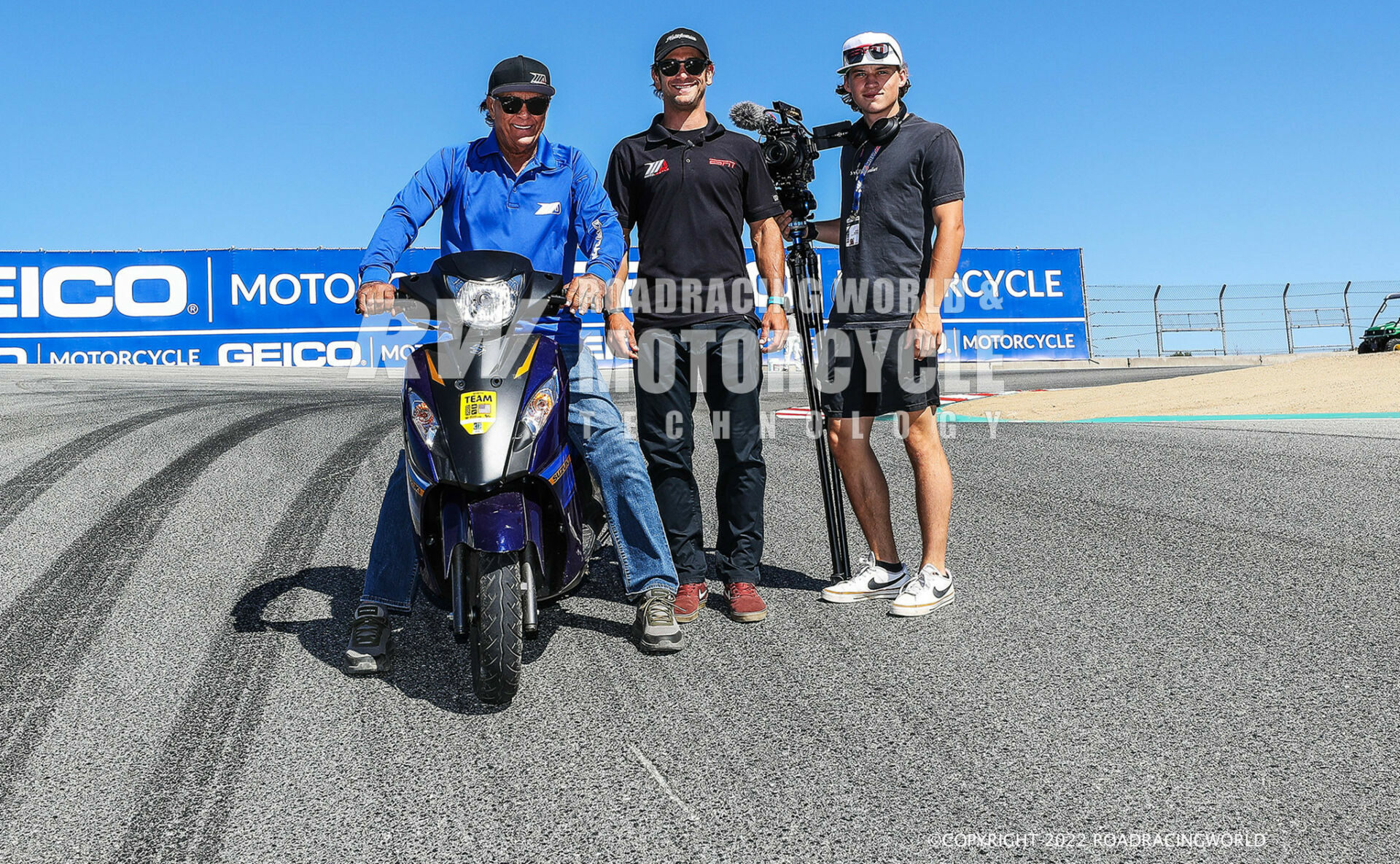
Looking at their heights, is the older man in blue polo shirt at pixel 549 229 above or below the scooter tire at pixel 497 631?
above

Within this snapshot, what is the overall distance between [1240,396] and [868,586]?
8466 mm

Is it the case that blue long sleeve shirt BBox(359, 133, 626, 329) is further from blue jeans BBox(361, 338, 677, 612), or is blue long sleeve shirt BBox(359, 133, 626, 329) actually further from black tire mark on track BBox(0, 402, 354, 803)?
black tire mark on track BBox(0, 402, 354, 803)

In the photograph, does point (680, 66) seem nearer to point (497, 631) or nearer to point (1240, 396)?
point (497, 631)

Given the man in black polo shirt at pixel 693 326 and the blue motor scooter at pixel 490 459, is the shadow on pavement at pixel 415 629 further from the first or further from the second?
the man in black polo shirt at pixel 693 326

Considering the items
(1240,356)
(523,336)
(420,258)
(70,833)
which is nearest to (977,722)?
(523,336)

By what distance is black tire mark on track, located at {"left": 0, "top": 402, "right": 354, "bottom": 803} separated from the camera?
2.36 metres

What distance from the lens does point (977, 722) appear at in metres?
2.30

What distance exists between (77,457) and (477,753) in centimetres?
466

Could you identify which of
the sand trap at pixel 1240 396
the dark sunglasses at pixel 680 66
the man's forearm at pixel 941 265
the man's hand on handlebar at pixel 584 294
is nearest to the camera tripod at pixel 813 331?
the man's forearm at pixel 941 265

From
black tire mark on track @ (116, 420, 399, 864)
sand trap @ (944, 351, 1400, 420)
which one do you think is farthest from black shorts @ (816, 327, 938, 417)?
sand trap @ (944, 351, 1400, 420)

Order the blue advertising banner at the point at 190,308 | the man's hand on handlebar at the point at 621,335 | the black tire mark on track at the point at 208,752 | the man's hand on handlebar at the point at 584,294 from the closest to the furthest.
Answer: the black tire mark on track at the point at 208,752 < the man's hand on handlebar at the point at 584,294 < the man's hand on handlebar at the point at 621,335 < the blue advertising banner at the point at 190,308

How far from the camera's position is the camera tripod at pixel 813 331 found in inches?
143

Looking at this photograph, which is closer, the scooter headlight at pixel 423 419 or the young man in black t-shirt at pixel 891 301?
the scooter headlight at pixel 423 419

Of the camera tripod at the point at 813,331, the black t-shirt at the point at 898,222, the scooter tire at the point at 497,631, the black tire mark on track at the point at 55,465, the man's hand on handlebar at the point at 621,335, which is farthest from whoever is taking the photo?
the black tire mark on track at the point at 55,465
